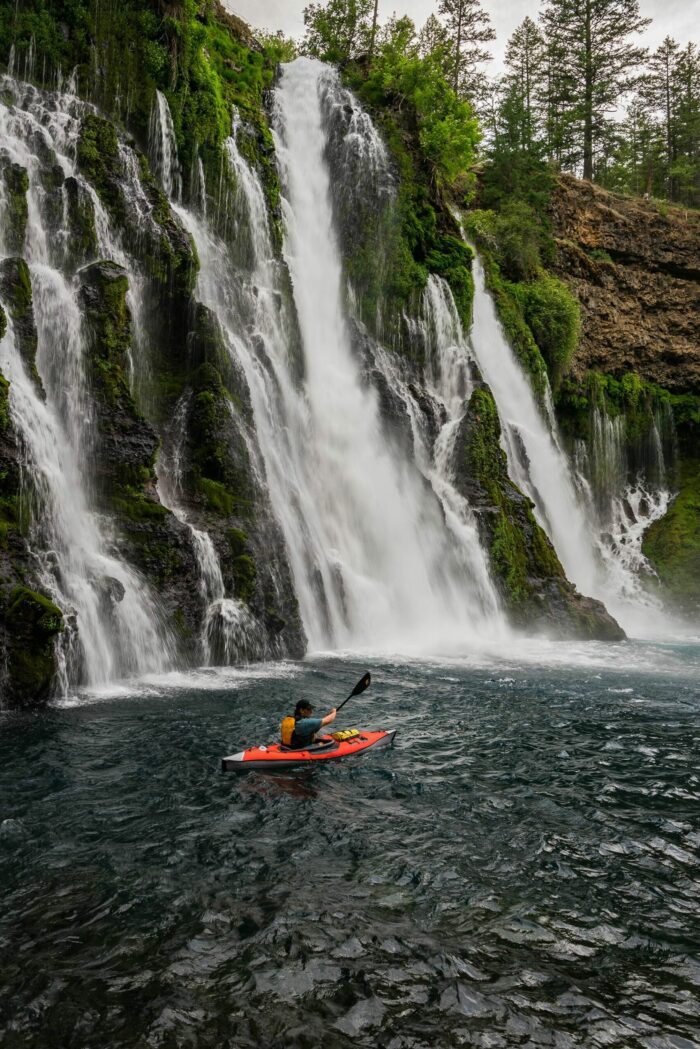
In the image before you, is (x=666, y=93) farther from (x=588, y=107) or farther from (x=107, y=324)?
(x=107, y=324)

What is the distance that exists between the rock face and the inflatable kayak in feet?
97.7

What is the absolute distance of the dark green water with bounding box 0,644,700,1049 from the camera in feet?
14.0

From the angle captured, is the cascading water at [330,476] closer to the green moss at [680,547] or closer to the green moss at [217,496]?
the green moss at [217,496]

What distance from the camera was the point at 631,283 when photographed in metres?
36.6

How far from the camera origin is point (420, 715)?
1128cm

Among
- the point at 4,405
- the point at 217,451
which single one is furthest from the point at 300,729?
the point at 217,451

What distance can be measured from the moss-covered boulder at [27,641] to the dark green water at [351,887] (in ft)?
2.41

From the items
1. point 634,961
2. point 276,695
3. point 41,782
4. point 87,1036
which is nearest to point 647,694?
point 276,695

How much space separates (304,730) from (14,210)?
13963 millimetres

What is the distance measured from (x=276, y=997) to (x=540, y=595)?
19.5 metres

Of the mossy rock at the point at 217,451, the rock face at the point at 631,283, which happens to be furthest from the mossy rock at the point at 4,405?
the rock face at the point at 631,283

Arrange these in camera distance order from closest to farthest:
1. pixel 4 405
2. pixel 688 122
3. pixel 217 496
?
pixel 4 405 < pixel 217 496 < pixel 688 122

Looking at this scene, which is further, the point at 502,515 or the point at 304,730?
the point at 502,515

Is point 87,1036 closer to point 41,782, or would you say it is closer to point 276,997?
point 276,997
